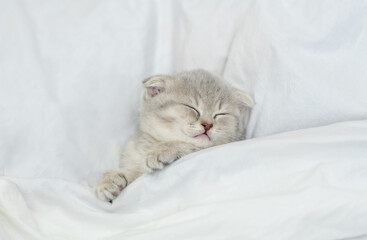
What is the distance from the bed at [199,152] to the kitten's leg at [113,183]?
0.03 metres

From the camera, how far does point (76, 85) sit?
1.38 meters

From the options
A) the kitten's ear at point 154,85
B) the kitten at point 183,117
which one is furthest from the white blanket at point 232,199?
A: the kitten's ear at point 154,85

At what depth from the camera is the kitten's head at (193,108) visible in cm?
137

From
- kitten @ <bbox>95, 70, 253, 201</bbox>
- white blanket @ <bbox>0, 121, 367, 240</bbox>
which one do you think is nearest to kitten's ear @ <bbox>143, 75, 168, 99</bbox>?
kitten @ <bbox>95, 70, 253, 201</bbox>

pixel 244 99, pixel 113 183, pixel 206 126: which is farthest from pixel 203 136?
pixel 113 183

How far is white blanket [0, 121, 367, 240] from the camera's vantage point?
2.94ft

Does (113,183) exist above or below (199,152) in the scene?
below

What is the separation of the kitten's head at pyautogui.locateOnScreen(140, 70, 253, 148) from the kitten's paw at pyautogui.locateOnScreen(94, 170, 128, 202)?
0.68 feet

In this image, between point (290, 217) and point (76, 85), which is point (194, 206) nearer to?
point (290, 217)

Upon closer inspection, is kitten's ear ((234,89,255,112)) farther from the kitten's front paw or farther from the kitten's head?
the kitten's front paw

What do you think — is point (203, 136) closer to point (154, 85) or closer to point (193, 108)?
point (193, 108)

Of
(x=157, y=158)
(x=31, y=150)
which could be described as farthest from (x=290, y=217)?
(x=31, y=150)

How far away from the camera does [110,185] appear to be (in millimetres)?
1259

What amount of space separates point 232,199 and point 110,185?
0.45 meters
